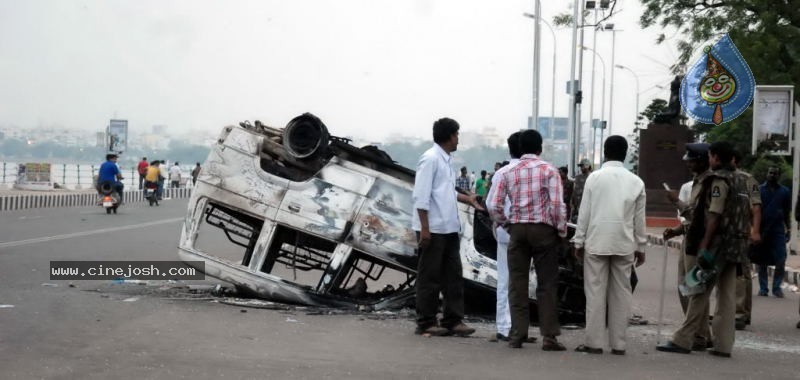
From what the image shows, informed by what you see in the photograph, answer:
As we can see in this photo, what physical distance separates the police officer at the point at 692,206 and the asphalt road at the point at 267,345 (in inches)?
11.9

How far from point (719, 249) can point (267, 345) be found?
3.34 meters

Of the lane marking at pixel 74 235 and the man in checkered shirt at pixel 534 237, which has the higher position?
the man in checkered shirt at pixel 534 237

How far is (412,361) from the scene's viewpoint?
832 cm

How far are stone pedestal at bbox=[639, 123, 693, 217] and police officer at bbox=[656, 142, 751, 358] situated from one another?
27.6 m

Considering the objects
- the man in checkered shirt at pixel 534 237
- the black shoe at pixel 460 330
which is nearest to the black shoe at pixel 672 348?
the man in checkered shirt at pixel 534 237

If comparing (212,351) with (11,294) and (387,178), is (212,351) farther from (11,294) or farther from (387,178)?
(11,294)

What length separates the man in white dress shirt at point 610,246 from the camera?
9.16 metres

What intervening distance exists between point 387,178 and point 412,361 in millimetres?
3096

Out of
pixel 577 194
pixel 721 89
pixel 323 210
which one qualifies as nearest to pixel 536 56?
pixel 721 89

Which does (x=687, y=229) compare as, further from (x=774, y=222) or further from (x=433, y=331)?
(x=774, y=222)

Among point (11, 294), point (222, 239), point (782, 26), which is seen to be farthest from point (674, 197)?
point (782, 26)

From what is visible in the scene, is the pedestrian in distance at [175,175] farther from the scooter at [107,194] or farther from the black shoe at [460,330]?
the black shoe at [460,330]

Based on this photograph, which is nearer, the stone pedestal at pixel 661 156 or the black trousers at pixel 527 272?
the black trousers at pixel 527 272

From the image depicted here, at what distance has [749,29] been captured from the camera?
3428 cm
